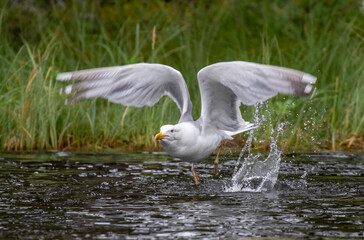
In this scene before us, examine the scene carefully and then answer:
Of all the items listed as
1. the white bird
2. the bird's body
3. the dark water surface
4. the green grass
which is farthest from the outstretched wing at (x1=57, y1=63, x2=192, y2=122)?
the green grass

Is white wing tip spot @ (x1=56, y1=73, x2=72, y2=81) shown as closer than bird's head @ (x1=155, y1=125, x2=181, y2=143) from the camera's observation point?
Yes

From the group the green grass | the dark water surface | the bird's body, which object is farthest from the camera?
the green grass

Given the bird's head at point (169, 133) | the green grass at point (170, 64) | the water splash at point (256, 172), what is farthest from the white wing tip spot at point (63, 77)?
the green grass at point (170, 64)

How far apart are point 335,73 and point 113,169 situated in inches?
157

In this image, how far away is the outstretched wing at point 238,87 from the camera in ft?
19.3

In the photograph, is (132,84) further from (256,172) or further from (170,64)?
(170,64)

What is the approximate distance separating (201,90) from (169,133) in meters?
0.51

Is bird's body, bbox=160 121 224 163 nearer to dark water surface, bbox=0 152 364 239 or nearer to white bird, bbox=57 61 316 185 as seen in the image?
white bird, bbox=57 61 316 185

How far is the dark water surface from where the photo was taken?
192 inches

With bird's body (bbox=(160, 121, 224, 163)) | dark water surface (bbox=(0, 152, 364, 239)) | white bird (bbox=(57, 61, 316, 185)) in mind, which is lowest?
dark water surface (bbox=(0, 152, 364, 239))

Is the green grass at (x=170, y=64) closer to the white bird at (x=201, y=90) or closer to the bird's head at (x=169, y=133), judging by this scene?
the white bird at (x=201, y=90)

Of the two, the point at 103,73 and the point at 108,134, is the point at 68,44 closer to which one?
the point at 108,134

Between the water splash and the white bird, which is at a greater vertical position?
the white bird

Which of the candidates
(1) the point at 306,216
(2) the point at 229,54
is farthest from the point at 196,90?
(1) the point at 306,216
